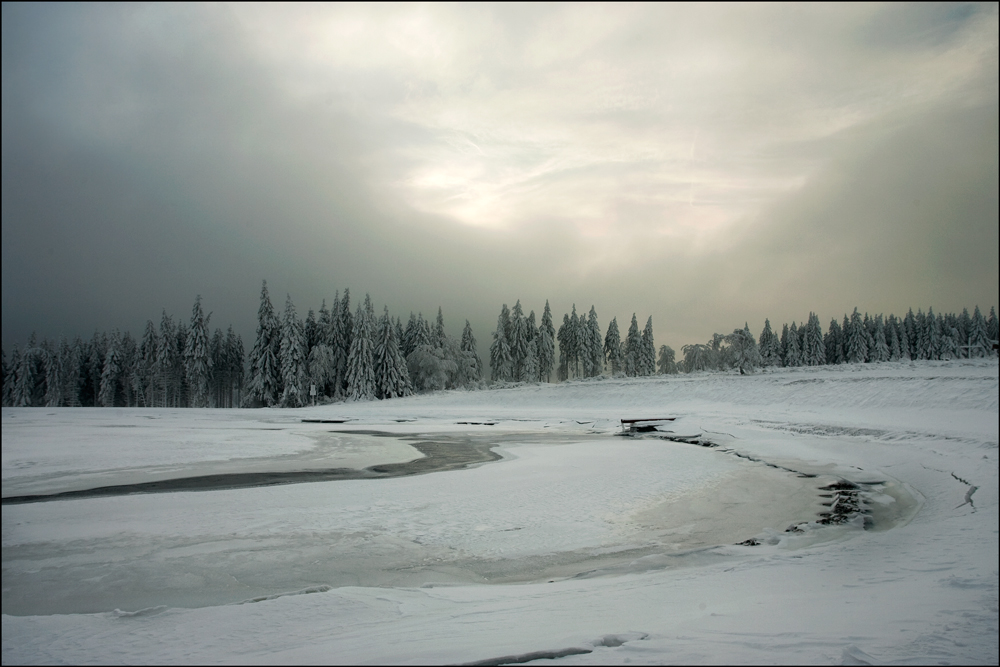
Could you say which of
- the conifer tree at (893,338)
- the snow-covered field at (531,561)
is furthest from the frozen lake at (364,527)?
the conifer tree at (893,338)

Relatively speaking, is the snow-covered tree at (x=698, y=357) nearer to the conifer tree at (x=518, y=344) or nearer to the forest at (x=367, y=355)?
the forest at (x=367, y=355)

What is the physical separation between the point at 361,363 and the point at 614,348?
44.5 m

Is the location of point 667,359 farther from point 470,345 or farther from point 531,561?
point 531,561

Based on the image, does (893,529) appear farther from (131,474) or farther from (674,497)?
(131,474)

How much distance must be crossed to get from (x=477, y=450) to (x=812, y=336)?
8580cm

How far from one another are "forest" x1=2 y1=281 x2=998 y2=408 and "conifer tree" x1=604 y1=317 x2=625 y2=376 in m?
0.18

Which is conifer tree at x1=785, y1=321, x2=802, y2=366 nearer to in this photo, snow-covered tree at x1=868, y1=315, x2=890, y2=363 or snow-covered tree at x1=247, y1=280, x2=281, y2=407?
snow-covered tree at x1=868, y1=315, x2=890, y2=363

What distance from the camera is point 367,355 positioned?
61.2 m

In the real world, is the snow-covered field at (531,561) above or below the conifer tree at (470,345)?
below

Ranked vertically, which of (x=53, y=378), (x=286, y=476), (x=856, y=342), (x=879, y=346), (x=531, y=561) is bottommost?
(x=286, y=476)

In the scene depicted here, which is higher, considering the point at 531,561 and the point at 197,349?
the point at 197,349

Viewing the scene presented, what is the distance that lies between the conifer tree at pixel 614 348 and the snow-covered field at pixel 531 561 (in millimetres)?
74984

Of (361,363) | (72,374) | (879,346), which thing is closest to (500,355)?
(361,363)

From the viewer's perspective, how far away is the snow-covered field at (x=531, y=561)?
11.3 ft
